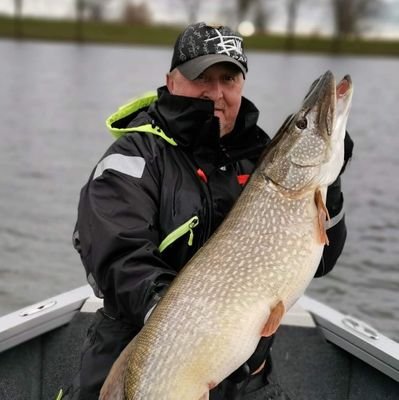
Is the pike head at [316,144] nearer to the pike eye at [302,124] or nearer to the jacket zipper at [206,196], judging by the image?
the pike eye at [302,124]

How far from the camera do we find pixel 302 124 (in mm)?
2562

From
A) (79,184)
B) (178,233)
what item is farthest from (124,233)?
(79,184)

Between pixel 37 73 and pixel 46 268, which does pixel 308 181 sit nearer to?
pixel 46 268

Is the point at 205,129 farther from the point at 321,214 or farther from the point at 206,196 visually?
the point at 321,214

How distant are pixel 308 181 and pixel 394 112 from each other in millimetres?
21768

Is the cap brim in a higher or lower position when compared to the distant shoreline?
higher

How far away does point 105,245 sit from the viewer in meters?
2.41

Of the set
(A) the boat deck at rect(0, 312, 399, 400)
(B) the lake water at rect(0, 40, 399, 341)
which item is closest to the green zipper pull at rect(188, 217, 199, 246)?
(A) the boat deck at rect(0, 312, 399, 400)

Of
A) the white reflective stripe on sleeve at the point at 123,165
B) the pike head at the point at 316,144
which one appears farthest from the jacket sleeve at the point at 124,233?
the pike head at the point at 316,144

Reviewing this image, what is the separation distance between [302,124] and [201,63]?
1.68ft

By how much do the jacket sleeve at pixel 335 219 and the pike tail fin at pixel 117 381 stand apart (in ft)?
3.29

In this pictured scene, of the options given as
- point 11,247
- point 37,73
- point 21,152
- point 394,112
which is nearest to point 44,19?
point 37,73

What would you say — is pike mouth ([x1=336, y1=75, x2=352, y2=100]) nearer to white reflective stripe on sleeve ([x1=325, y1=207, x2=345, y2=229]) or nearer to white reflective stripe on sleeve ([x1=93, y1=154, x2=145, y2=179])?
white reflective stripe on sleeve ([x1=325, y1=207, x2=345, y2=229])

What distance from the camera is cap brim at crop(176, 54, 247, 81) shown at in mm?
2727
